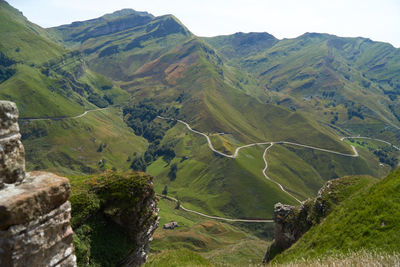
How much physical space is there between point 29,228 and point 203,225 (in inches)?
5190

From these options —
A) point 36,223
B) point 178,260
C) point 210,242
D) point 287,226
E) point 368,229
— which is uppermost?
point 36,223

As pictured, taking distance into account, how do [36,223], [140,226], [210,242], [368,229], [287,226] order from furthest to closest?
1. [210,242]
2. [287,226]
3. [140,226]
4. [368,229]
5. [36,223]

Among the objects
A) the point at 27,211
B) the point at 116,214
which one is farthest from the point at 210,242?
the point at 27,211

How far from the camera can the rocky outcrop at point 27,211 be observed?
11953mm

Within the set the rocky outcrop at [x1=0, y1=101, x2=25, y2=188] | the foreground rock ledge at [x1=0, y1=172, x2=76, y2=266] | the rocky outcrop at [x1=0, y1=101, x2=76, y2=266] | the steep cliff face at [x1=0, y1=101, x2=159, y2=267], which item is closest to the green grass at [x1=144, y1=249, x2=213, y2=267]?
the steep cliff face at [x1=0, y1=101, x2=159, y2=267]

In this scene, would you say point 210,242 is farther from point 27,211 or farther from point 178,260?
point 27,211

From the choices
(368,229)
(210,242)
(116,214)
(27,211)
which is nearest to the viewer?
(27,211)

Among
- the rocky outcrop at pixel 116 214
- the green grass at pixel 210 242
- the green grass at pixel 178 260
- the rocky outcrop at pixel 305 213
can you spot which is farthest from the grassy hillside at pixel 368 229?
the green grass at pixel 210 242

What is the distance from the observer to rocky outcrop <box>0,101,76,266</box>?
12.0 meters

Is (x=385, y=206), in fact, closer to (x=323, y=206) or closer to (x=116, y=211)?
(x=323, y=206)

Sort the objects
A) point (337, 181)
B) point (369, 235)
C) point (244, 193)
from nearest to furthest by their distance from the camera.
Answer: point (369, 235)
point (337, 181)
point (244, 193)

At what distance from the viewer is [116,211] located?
25.9 meters

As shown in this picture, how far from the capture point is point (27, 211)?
12.4 metres

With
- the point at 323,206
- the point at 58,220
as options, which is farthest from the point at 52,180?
the point at 323,206
